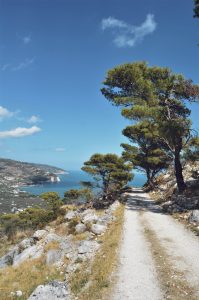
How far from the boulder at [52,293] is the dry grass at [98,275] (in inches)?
15.5

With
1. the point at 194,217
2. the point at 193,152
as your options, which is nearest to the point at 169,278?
the point at 194,217

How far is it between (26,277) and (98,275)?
20.3 feet

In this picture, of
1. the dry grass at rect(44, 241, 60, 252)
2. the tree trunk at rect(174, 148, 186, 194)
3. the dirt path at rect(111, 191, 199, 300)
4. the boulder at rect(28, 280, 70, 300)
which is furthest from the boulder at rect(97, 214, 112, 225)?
the boulder at rect(28, 280, 70, 300)

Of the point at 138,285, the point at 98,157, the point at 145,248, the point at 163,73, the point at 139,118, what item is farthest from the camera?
the point at 98,157

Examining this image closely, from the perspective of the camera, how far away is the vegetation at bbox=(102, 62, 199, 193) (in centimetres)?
3028

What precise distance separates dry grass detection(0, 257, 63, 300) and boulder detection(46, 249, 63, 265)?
36 centimetres

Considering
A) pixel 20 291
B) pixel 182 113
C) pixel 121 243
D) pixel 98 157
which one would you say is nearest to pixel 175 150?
pixel 182 113

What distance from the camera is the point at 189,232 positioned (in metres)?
19.8

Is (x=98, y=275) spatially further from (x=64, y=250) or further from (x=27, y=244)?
(x=27, y=244)

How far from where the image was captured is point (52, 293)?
1195 cm

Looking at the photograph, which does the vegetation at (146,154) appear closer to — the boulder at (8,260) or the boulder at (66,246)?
the boulder at (8,260)

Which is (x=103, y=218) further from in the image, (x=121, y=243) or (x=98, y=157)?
(x=98, y=157)

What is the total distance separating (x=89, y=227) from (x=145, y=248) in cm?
695

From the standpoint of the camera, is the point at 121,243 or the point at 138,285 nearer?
the point at 138,285
